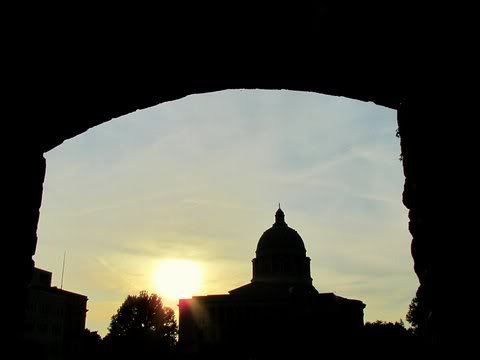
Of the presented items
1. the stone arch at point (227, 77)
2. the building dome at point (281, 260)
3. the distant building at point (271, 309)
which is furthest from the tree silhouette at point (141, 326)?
the stone arch at point (227, 77)

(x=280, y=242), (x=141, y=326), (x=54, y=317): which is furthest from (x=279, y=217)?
(x=54, y=317)

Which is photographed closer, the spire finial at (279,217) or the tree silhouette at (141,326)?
the tree silhouette at (141,326)

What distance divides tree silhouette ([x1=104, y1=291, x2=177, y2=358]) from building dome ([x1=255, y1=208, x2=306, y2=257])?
12396 millimetres

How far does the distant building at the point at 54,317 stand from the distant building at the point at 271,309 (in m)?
11.3

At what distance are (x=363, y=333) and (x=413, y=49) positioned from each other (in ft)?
118

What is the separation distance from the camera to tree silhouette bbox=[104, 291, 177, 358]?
157 feet

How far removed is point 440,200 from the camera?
2.98 metres

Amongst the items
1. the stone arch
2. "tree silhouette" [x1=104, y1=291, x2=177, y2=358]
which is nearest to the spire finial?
"tree silhouette" [x1=104, y1=291, x2=177, y2=358]

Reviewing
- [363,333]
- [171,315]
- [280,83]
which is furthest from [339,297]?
[280,83]

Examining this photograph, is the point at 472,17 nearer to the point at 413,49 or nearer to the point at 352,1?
the point at 413,49

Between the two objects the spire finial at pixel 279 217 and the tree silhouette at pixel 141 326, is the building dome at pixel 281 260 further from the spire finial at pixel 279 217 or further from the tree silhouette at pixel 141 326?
the tree silhouette at pixel 141 326

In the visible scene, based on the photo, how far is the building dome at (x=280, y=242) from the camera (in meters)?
50.8

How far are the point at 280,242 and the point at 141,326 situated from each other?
16345 millimetres

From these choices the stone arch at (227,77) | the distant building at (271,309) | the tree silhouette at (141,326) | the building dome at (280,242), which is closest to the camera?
the stone arch at (227,77)
